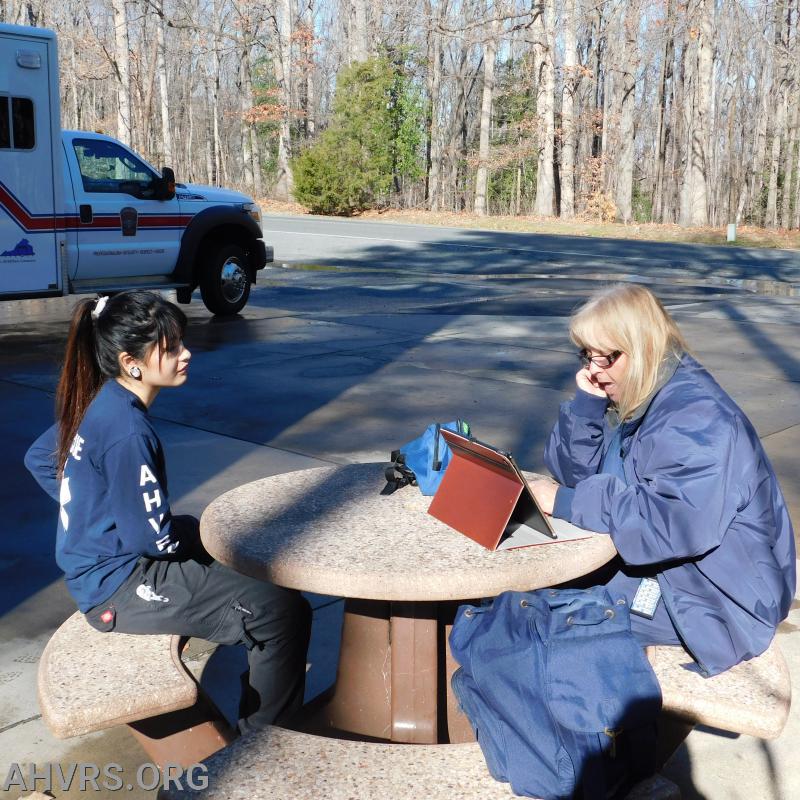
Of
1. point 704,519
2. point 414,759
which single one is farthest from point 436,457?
point 414,759

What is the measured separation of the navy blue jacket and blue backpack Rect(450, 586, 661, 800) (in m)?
0.94

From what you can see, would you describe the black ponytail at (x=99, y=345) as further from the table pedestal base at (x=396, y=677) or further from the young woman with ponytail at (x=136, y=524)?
the table pedestal base at (x=396, y=677)

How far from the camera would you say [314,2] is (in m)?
52.3

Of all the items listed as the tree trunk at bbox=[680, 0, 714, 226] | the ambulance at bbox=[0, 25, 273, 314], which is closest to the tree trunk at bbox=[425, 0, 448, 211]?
the tree trunk at bbox=[680, 0, 714, 226]

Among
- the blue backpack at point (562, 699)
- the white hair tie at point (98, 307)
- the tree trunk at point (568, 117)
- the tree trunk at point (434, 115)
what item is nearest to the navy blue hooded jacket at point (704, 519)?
the blue backpack at point (562, 699)

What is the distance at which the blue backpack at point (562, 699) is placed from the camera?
224 cm

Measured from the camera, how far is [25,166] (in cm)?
955

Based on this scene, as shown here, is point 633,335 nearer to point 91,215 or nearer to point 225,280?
point 91,215

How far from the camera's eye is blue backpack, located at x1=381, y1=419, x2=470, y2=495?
10.0 feet

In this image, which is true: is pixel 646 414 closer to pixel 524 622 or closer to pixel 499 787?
pixel 524 622

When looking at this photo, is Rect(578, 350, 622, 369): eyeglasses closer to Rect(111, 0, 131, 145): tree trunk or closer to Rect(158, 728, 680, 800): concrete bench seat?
Rect(158, 728, 680, 800): concrete bench seat

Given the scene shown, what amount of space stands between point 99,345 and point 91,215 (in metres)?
7.99

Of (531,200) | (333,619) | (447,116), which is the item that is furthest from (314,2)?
(333,619)

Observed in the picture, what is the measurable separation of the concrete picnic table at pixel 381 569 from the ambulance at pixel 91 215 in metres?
7.25
